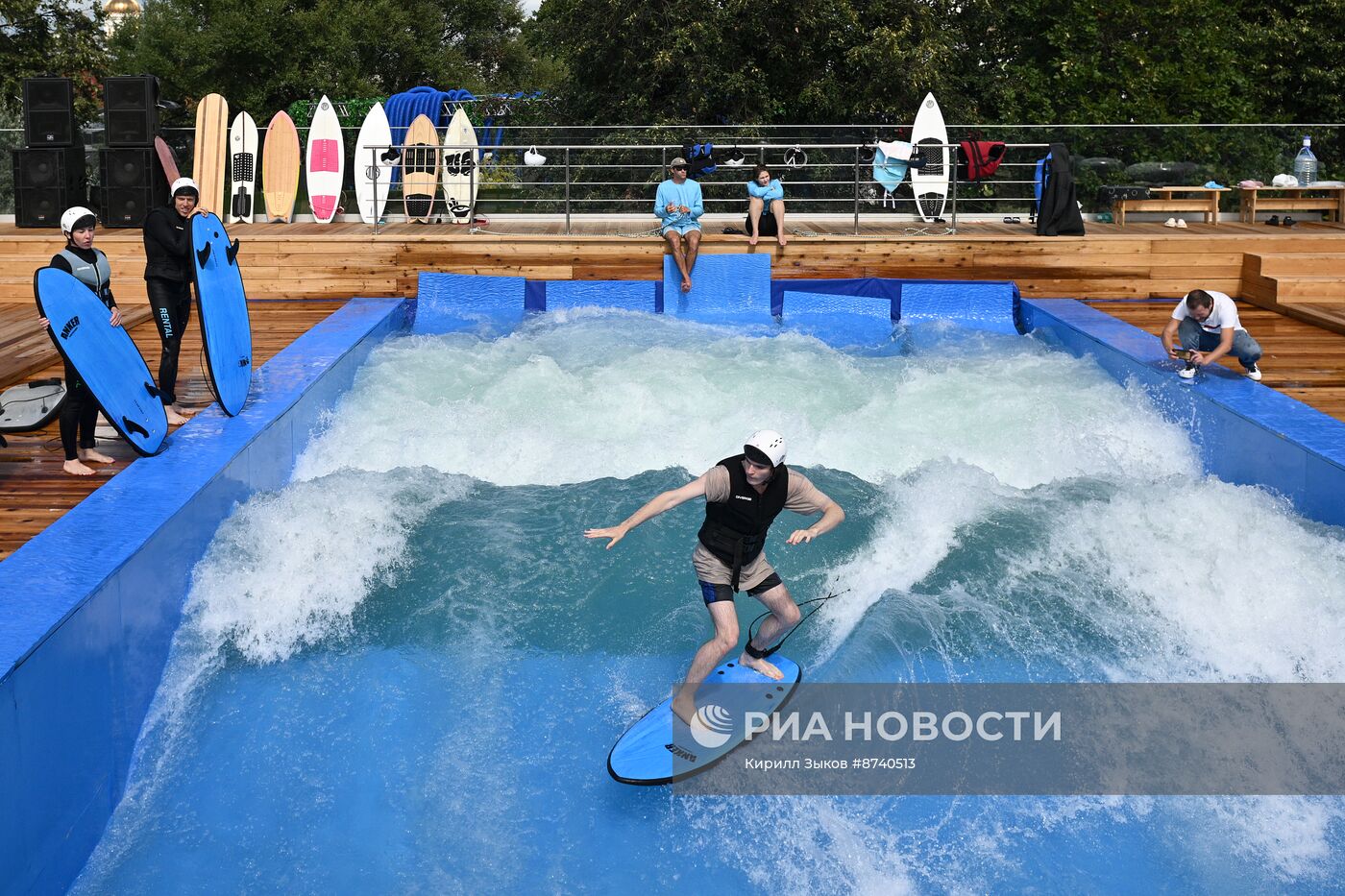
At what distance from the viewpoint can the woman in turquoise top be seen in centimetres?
1248

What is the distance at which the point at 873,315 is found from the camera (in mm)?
12422

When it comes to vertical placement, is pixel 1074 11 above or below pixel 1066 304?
above

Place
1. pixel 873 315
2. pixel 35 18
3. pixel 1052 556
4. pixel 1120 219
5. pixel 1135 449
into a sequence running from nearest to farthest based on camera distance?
pixel 1052 556 → pixel 1135 449 → pixel 873 315 → pixel 1120 219 → pixel 35 18

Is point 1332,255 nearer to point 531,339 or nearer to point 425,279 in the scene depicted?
point 531,339

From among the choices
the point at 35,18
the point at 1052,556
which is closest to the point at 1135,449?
the point at 1052,556

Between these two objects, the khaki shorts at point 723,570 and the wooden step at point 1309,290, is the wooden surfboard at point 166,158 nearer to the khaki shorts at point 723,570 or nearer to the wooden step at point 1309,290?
the khaki shorts at point 723,570

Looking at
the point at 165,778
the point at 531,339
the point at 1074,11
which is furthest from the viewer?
the point at 1074,11

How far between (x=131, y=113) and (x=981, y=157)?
31.1 feet

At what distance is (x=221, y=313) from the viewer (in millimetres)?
7465

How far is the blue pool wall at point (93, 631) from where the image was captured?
4211 millimetres

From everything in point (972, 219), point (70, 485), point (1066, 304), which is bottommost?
point (70, 485)

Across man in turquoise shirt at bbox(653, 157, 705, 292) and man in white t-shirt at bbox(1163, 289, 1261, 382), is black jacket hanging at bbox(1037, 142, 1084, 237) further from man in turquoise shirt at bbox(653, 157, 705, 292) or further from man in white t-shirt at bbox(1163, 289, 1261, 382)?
man in white t-shirt at bbox(1163, 289, 1261, 382)

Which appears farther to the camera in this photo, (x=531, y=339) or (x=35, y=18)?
(x=35, y=18)

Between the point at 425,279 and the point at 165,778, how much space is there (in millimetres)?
8048
